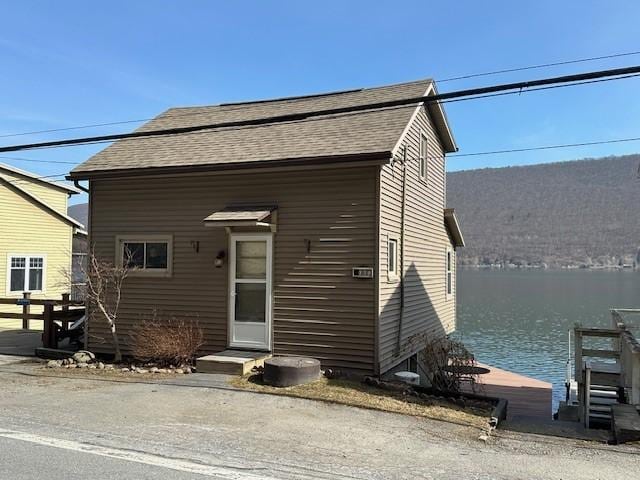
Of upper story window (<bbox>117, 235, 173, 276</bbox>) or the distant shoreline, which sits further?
the distant shoreline

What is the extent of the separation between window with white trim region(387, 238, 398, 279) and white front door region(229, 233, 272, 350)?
2.34 metres

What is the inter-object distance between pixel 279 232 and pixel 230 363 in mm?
2616

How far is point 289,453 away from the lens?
20.3ft

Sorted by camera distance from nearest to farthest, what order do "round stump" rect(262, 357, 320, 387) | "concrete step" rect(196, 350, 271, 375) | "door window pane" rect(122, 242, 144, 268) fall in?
"round stump" rect(262, 357, 320, 387)
"concrete step" rect(196, 350, 271, 375)
"door window pane" rect(122, 242, 144, 268)

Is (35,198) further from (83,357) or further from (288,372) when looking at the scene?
(288,372)

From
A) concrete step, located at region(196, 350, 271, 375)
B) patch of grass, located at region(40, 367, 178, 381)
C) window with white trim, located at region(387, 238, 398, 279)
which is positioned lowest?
patch of grass, located at region(40, 367, 178, 381)

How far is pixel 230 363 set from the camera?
34.0 ft

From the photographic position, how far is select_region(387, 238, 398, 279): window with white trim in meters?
11.2

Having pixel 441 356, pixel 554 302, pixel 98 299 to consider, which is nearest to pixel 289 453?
pixel 441 356

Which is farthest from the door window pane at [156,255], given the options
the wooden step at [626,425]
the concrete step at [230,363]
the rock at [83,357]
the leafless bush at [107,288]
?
the wooden step at [626,425]

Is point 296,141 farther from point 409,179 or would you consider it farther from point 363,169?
point 409,179

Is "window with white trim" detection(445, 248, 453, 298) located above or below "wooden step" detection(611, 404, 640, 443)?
above

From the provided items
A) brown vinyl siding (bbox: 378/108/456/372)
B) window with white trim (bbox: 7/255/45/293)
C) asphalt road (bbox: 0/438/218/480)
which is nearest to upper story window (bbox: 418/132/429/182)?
brown vinyl siding (bbox: 378/108/456/372)

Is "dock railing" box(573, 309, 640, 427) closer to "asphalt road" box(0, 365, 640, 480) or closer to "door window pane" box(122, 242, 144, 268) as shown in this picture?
"asphalt road" box(0, 365, 640, 480)
